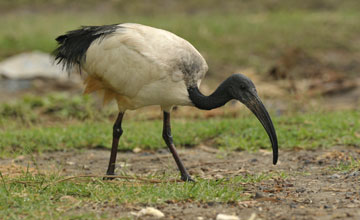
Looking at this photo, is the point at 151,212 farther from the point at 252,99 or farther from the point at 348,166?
the point at 348,166

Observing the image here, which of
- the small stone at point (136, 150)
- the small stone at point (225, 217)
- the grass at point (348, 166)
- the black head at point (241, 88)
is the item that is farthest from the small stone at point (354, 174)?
the small stone at point (136, 150)

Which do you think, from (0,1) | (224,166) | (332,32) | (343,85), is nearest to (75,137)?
(224,166)

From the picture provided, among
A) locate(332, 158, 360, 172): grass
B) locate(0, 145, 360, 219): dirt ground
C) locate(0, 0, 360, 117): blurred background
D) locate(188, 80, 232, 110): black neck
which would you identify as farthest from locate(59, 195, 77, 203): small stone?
locate(0, 0, 360, 117): blurred background

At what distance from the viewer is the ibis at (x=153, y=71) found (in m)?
5.49

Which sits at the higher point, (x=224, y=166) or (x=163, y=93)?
(x=163, y=93)

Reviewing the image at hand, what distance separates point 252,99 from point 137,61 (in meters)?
1.16

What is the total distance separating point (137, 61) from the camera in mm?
5598

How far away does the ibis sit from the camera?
549cm

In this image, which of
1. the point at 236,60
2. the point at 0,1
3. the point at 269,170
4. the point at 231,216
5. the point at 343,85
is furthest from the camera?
the point at 0,1

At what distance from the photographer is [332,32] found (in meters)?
15.2

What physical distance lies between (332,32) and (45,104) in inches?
330

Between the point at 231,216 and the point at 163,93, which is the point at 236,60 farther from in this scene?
the point at 231,216

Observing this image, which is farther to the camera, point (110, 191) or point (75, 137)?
point (75, 137)

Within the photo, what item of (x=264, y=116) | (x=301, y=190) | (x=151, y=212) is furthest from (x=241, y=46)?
(x=151, y=212)
